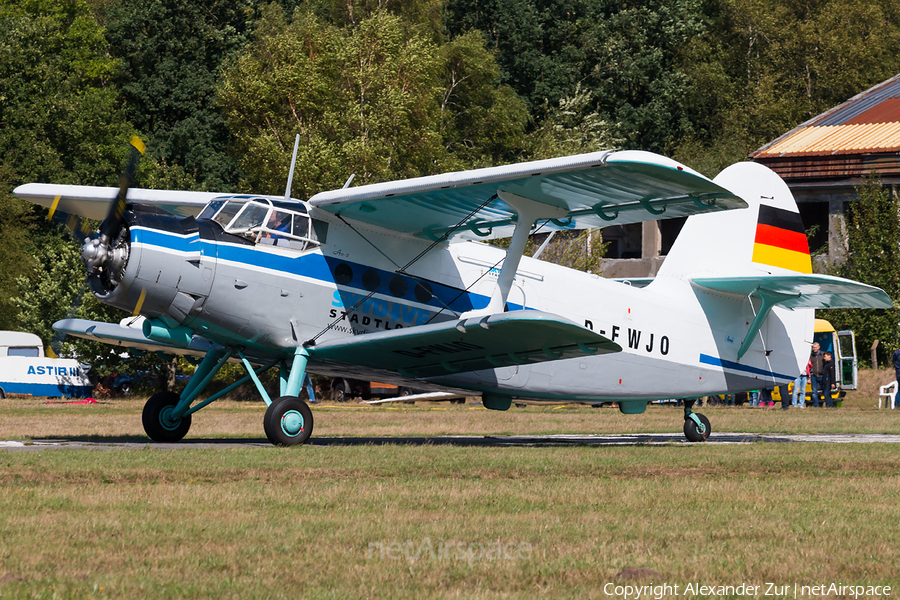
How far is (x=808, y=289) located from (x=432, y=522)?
10.7 m

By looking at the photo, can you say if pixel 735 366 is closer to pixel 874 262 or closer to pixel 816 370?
pixel 816 370

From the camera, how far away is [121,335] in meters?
15.6

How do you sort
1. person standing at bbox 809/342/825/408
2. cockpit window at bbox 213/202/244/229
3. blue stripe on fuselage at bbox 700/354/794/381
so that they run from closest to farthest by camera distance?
cockpit window at bbox 213/202/244/229, blue stripe on fuselage at bbox 700/354/794/381, person standing at bbox 809/342/825/408

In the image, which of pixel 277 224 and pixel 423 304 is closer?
pixel 277 224

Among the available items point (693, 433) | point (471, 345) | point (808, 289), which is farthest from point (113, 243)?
point (808, 289)

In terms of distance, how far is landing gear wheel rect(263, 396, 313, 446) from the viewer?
12742 millimetres

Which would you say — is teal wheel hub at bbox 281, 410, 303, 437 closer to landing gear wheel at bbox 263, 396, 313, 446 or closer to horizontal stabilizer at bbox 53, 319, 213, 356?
landing gear wheel at bbox 263, 396, 313, 446

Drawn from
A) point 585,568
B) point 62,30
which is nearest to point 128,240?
point 585,568

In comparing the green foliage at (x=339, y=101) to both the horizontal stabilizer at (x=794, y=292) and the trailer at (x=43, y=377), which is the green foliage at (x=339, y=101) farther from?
the horizontal stabilizer at (x=794, y=292)

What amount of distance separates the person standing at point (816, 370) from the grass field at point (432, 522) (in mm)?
18844

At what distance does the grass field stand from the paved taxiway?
162 centimetres

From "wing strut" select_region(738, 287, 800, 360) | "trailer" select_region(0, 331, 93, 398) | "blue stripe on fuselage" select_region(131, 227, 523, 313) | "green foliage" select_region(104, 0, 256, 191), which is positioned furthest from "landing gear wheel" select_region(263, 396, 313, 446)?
"green foliage" select_region(104, 0, 256, 191)

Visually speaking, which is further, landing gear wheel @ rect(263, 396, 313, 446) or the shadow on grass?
the shadow on grass

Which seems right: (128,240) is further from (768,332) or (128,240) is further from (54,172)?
(54,172)
